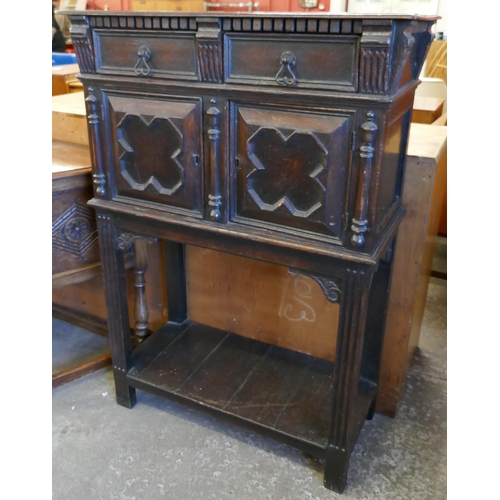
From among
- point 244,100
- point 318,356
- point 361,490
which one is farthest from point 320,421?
point 244,100

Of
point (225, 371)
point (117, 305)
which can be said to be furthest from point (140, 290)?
point (225, 371)

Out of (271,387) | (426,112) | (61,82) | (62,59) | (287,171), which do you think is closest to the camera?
(287,171)

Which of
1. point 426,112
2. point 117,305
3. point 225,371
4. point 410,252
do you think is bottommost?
point 225,371

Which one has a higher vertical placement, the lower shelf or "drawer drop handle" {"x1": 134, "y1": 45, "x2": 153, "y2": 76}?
"drawer drop handle" {"x1": 134, "y1": 45, "x2": 153, "y2": 76}

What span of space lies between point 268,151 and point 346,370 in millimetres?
697

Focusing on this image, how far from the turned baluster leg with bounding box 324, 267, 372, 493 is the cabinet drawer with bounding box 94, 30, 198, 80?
0.73 meters

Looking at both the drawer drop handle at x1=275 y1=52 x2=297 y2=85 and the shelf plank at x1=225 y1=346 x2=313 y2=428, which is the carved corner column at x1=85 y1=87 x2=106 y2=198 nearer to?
the drawer drop handle at x1=275 y1=52 x2=297 y2=85

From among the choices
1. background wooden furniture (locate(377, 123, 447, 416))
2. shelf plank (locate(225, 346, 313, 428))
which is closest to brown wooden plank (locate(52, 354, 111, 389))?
shelf plank (locate(225, 346, 313, 428))

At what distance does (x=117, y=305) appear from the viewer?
6.25 ft

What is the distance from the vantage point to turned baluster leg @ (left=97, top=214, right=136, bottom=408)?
1806 millimetres

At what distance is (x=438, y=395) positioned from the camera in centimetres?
217

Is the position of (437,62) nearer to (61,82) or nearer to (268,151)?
(61,82)

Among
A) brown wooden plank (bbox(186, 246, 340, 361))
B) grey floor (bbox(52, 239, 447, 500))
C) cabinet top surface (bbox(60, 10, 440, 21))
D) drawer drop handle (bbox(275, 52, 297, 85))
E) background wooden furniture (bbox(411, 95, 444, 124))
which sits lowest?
grey floor (bbox(52, 239, 447, 500))

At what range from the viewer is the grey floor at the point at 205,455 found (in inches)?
67.3
